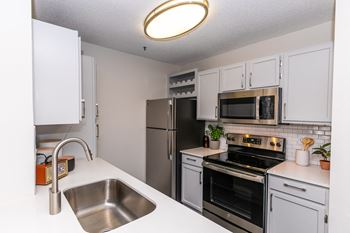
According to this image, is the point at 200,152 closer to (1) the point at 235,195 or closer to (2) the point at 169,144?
(2) the point at 169,144

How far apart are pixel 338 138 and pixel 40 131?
280cm

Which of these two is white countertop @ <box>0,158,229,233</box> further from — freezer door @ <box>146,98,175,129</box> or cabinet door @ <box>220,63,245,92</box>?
cabinet door @ <box>220,63,245,92</box>

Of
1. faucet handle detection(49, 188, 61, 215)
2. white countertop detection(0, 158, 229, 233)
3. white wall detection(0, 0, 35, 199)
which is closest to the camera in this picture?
white countertop detection(0, 158, 229, 233)

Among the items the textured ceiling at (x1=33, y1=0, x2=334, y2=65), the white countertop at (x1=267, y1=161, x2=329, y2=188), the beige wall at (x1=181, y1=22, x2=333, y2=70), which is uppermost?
the textured ceiling at (x1=33, y1=0, x2=334, y2=65)

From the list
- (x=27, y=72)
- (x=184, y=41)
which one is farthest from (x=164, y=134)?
(x=27, y=72)

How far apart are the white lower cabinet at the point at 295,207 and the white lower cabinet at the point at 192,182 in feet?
2.97

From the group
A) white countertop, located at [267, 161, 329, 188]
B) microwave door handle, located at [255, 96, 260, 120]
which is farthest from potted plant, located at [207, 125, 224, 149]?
white countertop, located at [267, 161, 329, 188]

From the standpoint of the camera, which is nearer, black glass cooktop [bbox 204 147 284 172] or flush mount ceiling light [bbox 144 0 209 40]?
flush mount ceiling light [bbox 144 0 209 40]

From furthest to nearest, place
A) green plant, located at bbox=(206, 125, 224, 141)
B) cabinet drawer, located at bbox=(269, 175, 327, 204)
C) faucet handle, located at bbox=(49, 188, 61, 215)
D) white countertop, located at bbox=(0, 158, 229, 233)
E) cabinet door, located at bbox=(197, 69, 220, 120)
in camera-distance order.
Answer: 1. green plant, located at bbox=(206, 125, 224, 141)
2. cabinet door, located at bbox=(197, 69, 220, 120)
3. cabinet drawer, located at bbox=(269, 175, 327, 204)
4. faucet handle, located at bbox=(49, 188, 61, 215)
5. white countertop, located at bbox=(0, 158, 229, 233)

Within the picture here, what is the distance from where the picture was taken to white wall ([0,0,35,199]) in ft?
3.38

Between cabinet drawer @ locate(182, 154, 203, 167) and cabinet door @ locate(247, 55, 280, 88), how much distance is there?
1.19 m

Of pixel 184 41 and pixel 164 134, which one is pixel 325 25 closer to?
pixel 184 41

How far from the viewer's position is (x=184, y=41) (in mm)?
2479

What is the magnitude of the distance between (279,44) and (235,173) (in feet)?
5.66
